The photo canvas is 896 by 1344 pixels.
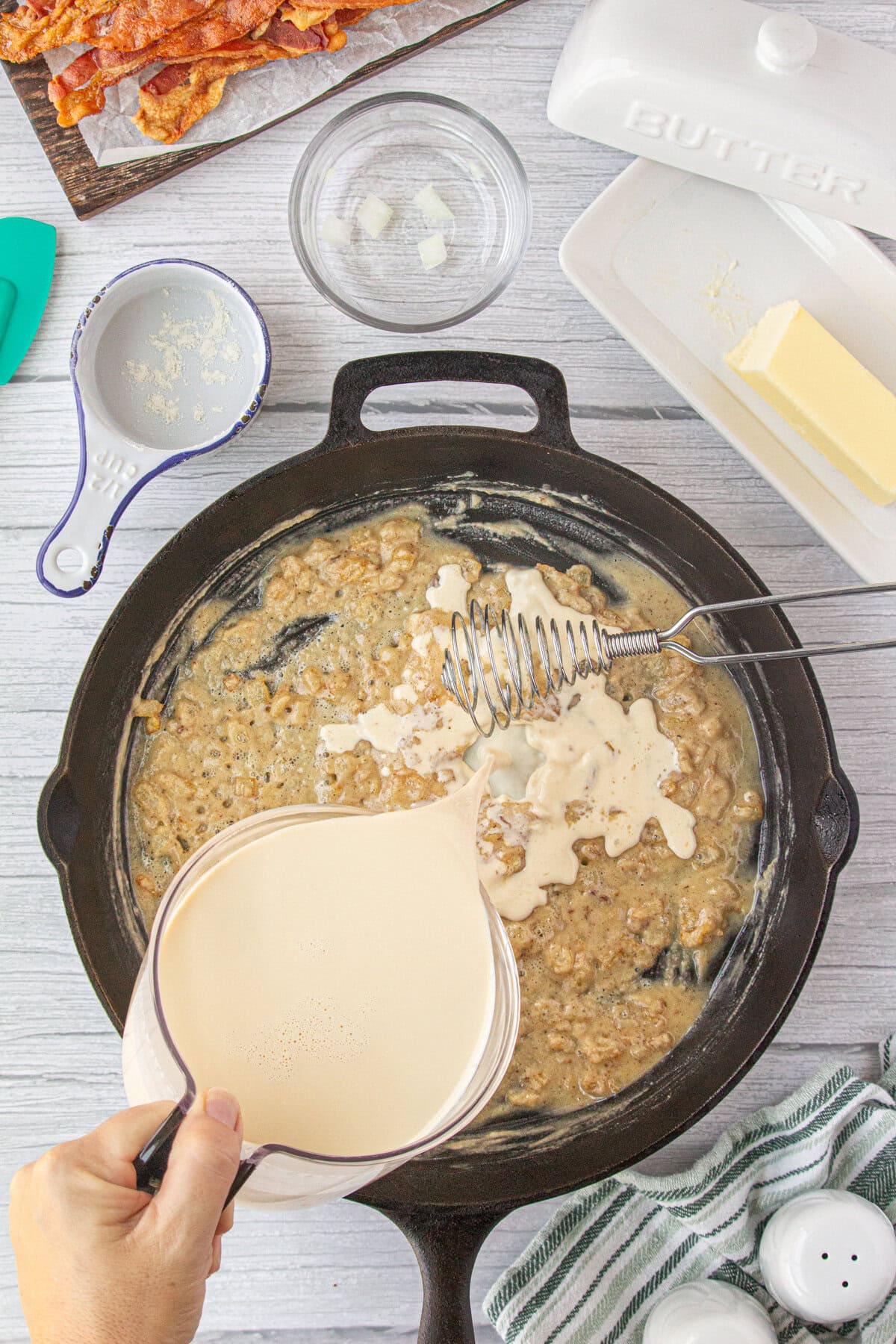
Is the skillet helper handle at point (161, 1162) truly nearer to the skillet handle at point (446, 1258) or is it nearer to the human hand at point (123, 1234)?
the human hand at point (123, 1234)

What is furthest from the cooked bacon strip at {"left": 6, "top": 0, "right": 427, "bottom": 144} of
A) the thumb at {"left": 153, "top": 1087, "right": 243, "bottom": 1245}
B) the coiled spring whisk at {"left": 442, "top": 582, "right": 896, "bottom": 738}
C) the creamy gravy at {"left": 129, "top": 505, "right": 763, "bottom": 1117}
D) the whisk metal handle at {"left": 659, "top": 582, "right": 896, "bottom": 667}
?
the thumb at {"left": 153, "top": 1087, "right": 243, "bottom": 1245}

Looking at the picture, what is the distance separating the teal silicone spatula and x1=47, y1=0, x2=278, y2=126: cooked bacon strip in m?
0.12

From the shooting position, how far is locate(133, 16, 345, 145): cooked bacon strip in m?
1.14

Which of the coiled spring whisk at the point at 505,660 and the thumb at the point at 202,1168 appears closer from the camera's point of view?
the thumb at the point at 202,1168

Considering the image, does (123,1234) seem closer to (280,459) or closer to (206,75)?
(280,459)

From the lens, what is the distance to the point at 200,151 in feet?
3.87

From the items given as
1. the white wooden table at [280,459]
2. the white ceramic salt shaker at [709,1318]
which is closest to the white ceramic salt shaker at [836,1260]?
the white ceramic salt shaker at [709,1318]

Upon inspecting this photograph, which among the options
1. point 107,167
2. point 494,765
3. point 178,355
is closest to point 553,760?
point 494,765

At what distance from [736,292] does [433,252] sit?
354 millimetres

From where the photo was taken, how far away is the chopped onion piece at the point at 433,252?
3.98 ft

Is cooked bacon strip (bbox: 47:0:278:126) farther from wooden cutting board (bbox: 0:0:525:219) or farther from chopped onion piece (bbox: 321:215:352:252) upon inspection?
chopped onion piece (bbox: 321:215:352:252)

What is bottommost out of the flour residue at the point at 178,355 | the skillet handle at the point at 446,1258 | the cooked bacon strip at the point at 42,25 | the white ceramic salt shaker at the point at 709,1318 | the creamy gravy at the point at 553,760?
the white ceramic salt shaker at the point at 709,1318

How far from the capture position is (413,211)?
123cm

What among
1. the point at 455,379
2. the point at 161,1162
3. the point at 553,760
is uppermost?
the point at 455,379
